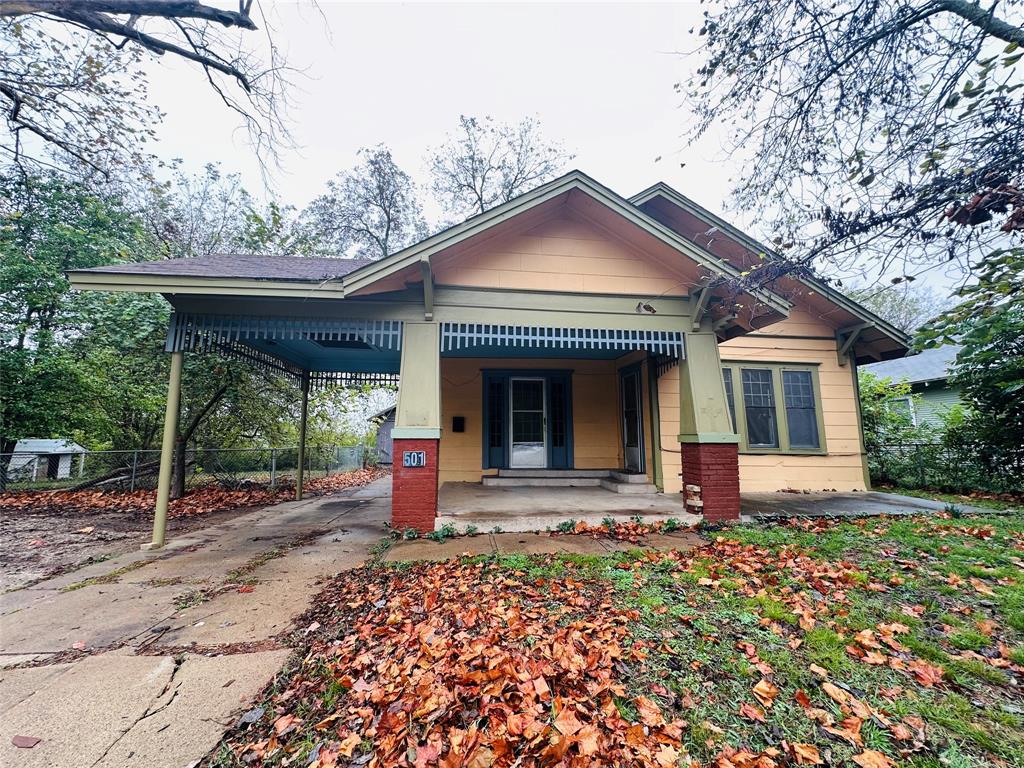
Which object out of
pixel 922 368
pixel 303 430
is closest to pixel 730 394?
pixel 303 430

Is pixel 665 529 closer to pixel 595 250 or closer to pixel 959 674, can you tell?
pixel 959 674

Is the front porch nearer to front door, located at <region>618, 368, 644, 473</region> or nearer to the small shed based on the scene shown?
front door, located at <region>618, 368, 644, 473</region>

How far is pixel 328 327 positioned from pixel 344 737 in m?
4.81

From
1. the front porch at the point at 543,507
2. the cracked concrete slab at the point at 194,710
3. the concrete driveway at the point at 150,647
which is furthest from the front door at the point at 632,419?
the cracked concrete slab at the point at 194,710

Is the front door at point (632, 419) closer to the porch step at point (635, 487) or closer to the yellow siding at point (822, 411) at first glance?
the porch step at point (635, 487)

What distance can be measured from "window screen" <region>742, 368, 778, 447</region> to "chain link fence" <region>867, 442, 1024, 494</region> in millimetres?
4075

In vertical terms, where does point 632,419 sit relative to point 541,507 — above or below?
above

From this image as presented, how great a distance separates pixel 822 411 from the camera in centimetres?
898

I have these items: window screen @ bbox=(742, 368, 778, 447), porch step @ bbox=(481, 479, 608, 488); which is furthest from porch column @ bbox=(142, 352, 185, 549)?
window screen @ bbox=(742, 368, 778, 447)

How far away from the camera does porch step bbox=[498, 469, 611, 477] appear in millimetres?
9172

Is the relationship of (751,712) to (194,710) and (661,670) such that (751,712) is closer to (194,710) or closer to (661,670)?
(661,670)

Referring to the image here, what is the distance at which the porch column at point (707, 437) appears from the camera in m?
6.10

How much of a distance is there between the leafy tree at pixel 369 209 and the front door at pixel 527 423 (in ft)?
42.9

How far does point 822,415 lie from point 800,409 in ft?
1.54
